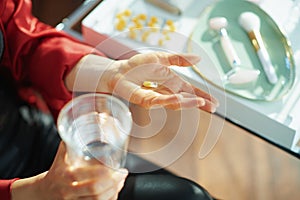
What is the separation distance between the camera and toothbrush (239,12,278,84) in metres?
0.84

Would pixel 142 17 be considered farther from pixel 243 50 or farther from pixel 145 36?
pixel 243 50

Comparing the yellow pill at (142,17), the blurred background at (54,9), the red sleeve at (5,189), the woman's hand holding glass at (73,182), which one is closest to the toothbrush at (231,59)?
the yellow pill at (142,17)

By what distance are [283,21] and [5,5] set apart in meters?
0.45

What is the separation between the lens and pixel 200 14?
2.99ft

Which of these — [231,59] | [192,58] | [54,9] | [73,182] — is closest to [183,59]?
[192,58]

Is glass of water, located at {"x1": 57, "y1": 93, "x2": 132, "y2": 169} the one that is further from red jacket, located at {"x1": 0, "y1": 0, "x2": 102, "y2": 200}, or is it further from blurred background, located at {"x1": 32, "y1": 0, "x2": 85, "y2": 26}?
blurred background, located at {"x1": 32, "y1": 0, "x2": 85, "y2": 26}

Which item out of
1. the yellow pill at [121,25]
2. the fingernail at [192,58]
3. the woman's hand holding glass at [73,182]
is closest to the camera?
the woman's hand holding glass at [73,182]

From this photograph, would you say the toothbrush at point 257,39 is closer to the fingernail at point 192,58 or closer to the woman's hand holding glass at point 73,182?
the fingernail at point 192,58

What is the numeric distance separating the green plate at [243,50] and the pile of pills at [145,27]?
0.04 metres

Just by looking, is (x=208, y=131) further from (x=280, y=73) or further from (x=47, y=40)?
(x=47, y=40)

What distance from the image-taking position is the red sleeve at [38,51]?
821mm

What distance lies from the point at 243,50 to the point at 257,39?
0.09 feet

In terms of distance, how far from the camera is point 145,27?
881mm

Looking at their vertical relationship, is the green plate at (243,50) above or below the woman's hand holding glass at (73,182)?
above
